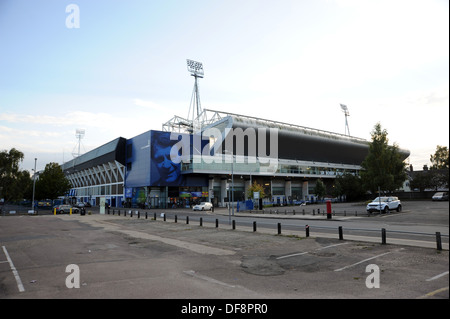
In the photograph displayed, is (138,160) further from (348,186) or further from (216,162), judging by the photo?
(348,186)

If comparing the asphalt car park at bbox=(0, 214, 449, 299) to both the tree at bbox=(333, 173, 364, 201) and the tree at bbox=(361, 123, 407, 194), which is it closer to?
the tree at bbox=(361, 123, 407, 194)

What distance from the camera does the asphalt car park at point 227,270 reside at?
744cm

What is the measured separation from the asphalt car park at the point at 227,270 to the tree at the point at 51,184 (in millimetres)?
68160

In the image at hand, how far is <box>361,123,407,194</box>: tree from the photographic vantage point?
151 feet

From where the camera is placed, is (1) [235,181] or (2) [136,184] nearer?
(2) [136,184]

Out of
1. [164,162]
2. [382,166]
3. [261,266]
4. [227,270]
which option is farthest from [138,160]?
[227,270]

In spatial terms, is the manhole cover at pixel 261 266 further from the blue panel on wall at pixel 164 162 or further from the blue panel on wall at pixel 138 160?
the blue panel on wall at pixel 138 160

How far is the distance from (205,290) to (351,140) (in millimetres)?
95409

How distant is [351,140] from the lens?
93312 millimetres

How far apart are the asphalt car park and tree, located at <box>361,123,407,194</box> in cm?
3586

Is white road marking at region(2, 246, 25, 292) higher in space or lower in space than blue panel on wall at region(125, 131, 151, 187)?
lower

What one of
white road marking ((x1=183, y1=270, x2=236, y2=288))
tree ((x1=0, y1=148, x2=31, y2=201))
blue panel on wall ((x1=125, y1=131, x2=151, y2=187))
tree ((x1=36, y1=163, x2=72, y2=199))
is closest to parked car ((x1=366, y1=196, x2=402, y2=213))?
white road marking ((x1=183, y1=270, x2=236, y2=288))
